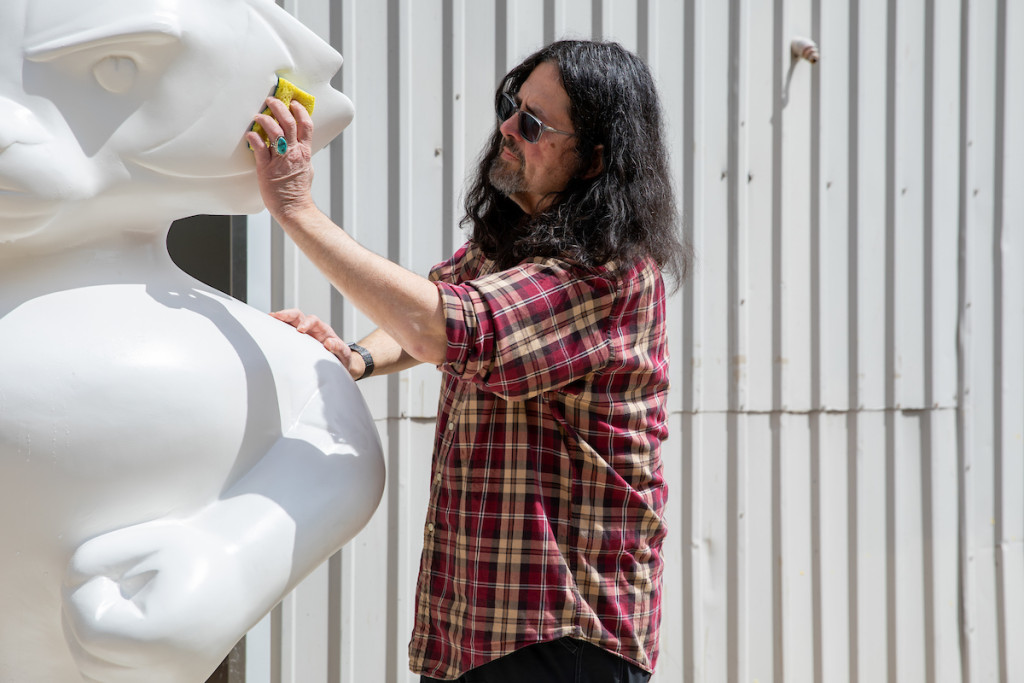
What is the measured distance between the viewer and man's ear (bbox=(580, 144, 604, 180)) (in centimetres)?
193

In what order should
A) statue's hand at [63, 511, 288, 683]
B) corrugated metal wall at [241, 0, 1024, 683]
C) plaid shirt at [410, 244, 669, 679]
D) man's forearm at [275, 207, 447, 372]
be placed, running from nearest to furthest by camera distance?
statue's hand at [63, 511, 288, 683]
man's forearm at [275, 207, 447, 372]
plaid shirt at [410, 244, 669, 679]
corrugated metal wall at [241, 0, 1024, 683]

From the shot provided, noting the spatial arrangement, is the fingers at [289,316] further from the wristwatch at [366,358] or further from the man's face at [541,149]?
the man's face at [541,149]

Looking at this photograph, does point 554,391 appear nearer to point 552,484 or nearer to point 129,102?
point 552,484

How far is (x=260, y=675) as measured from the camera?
8.25 ft

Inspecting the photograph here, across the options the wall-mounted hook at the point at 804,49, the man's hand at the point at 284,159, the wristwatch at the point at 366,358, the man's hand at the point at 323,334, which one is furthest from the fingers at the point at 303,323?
the wall-mounted hook at the point at 804,49

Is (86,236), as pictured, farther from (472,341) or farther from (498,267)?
(498,267)

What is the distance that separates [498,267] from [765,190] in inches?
64.1

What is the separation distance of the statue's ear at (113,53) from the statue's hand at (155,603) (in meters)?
0.63

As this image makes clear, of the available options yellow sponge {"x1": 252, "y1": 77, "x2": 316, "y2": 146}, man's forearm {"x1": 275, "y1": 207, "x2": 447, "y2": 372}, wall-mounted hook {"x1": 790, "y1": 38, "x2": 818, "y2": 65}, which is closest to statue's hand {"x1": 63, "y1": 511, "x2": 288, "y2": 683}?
man's forearm {"x1": 275, "y1": 207, "x2": 447, "y2": 372}

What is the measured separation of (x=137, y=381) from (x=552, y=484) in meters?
0.80

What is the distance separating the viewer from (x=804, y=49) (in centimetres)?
327

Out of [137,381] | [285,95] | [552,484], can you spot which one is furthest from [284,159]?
[552,484]

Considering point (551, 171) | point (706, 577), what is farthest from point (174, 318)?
point (706, 577)

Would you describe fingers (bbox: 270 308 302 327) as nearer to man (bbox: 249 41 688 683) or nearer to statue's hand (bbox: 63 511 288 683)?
man (bbox: 249 41 688 683)
